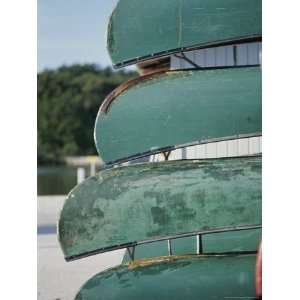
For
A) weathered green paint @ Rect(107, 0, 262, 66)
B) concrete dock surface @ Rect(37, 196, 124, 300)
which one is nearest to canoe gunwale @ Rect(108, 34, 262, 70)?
weathered green paint @ Rect(107, 0, 262, 66)

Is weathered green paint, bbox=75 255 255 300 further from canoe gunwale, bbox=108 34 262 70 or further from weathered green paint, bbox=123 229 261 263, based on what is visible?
canoe gunwale, bbox=108 34 262 70

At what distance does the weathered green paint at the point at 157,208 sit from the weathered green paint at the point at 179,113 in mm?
184

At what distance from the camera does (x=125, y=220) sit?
151 inches

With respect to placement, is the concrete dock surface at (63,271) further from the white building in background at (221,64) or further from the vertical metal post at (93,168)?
the white building in background at (221,64)

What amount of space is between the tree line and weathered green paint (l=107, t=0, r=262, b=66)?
0.16 meters

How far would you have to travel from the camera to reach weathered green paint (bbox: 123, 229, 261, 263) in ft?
12.7

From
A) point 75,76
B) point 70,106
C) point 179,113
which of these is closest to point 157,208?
point 179,113

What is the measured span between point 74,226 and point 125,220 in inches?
9.1

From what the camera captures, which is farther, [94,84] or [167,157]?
[94,84]

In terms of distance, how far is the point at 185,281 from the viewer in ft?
12.6

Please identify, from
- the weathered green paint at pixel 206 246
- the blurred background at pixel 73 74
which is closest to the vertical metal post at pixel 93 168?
the blurred background at pixel 73 74

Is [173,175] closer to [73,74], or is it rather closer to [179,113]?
[179,113]
